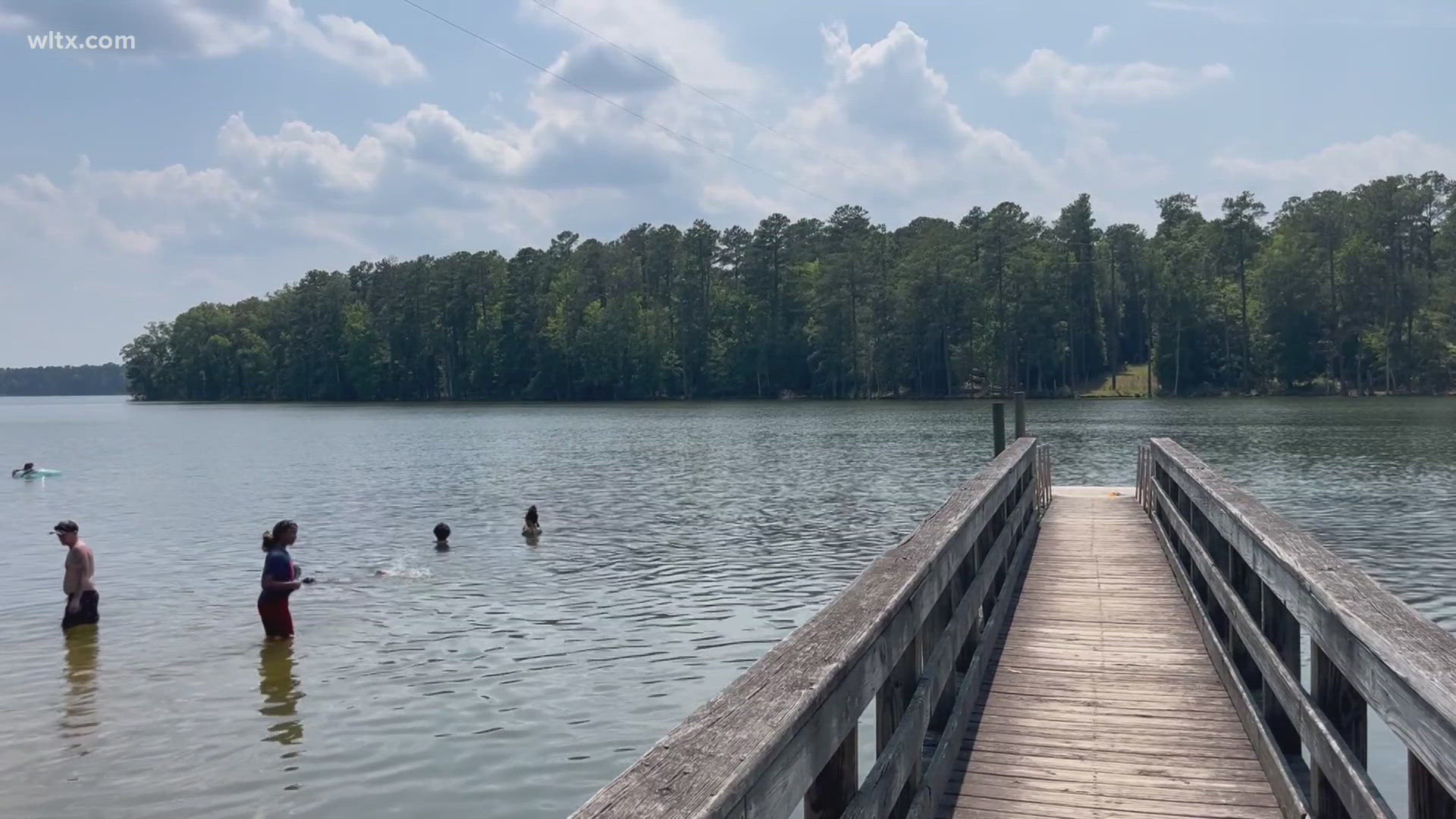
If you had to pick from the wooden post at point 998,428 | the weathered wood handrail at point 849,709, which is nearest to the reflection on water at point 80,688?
the weathered wood handrail at point 849,709

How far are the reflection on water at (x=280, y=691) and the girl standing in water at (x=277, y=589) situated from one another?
177mm

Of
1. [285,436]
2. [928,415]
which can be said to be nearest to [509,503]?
[285,436]

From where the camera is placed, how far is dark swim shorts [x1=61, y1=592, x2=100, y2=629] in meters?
15.6

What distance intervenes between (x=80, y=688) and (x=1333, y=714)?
12301 mm

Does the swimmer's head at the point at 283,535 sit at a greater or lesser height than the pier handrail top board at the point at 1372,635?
lesser

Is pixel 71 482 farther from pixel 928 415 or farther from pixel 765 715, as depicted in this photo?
pixel 928 415

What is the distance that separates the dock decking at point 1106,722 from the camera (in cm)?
541

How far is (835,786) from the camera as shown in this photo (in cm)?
361

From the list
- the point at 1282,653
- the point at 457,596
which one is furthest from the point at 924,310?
the point at 1282,653

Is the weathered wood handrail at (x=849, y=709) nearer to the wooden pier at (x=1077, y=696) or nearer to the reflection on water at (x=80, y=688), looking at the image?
the wooden pier at (x=1077, y=696)

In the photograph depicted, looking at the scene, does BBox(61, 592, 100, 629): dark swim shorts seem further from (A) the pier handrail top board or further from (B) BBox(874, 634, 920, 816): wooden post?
(A) the pier handrail top board

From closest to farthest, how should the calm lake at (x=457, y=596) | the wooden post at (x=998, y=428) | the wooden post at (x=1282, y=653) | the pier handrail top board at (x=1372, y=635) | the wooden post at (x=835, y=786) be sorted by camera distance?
1. the pier handrail top board at (x=1372, y=635)
2. the wooden post at (x=835, y=786)
3. the wooden post at (x=1282, y=653)
4. the calm lake at (x=457, y=596)
5. the wooden post at (x=998, y=428)

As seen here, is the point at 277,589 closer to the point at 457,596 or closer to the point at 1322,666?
the point at 457,596

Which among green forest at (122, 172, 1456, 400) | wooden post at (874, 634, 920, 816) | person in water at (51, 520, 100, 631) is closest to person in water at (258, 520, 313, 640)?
person in water at (51, 520, 100, 631)
